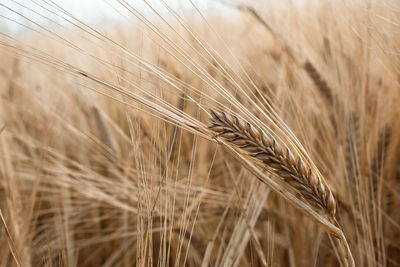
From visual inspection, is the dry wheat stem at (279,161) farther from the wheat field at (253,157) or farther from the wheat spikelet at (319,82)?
the wheat spikelet at (319,82)

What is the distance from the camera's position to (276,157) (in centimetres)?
42

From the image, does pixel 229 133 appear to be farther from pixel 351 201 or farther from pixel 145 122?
pixel 145 122

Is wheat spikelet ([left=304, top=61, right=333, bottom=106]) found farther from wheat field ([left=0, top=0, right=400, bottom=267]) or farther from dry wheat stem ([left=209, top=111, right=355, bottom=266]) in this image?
dry wheat stem ([left=209, top=111, right=355, bottom=266])

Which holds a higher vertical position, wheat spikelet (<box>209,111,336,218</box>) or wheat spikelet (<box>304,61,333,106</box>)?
wheat spikelet (<box>304,61,333,106</box>)

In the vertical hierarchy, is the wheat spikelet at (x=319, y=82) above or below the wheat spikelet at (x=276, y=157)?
above

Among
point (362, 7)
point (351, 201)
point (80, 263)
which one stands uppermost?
point (362, 7)

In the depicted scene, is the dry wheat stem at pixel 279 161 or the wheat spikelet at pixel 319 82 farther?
the wheat spikelet at pixel 319 82

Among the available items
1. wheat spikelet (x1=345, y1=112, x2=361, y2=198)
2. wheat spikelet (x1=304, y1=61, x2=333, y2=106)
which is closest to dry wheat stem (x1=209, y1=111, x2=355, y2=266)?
wheat spikelet (x1=345, y1=112, x2=361, y2=198)

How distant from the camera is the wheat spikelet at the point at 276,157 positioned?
41cm

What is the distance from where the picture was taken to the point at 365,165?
715 millimetres

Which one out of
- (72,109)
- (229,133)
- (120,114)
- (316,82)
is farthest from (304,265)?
(72,109)

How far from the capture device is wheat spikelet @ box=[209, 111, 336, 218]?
409 mm

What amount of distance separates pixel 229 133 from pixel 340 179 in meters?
0.41

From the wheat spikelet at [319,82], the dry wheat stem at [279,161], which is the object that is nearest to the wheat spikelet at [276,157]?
the dry wheat stem at [279,161]
